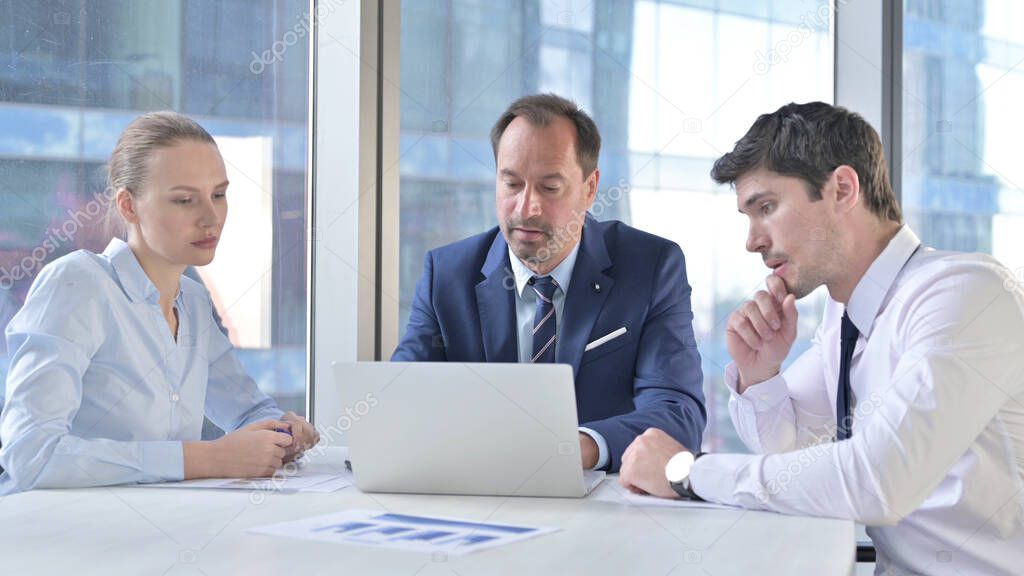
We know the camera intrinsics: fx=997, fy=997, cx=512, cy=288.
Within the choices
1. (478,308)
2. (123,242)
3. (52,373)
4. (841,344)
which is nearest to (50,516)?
(52,373)

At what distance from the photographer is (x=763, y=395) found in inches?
79.7

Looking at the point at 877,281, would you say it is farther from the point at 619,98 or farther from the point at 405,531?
the point at 619,98

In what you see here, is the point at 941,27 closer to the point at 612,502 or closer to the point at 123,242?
the point at 612,502

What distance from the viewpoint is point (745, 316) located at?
79.4 inches

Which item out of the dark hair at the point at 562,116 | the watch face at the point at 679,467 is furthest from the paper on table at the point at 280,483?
the dark hair at the point at 562,116

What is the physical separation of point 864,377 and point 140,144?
160cm

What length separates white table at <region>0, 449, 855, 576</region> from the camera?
1.15m

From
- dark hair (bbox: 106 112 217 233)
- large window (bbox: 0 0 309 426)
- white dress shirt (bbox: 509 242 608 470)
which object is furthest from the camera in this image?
large window (bbox: 0 0 309 426)

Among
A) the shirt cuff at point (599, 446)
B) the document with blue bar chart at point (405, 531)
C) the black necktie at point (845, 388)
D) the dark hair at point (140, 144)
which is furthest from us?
the dark hair at point (140, 144)

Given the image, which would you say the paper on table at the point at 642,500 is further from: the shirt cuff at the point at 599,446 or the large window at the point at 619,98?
the large window at the point at 619,98

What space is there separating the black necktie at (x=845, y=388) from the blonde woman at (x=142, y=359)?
1047mm

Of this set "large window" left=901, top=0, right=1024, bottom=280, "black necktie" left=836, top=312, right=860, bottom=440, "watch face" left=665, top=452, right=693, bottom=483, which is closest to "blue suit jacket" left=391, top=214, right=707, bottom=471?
"black necktie" left=836, top=312, right=860, bottom=440

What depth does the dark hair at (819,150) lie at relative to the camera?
1923 mm

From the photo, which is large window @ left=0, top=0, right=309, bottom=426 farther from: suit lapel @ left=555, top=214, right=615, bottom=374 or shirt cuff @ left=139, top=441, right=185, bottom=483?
suit lapel @ left=555, top=214, right=615, bottom=374
